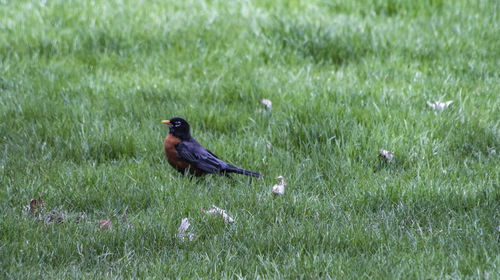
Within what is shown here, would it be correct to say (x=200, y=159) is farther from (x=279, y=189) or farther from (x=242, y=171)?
(x=279, y=189)

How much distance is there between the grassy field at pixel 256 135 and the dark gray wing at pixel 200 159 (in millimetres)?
99

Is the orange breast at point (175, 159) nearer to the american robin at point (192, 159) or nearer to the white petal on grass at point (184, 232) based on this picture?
the american robin at point (192, 159)

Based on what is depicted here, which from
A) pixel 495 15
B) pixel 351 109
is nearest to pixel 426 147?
pixel 351 109

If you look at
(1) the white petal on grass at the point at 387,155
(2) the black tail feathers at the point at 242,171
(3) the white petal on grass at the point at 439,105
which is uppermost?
(2) the black tail feathers at the point at 242,171

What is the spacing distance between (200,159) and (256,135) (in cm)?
73

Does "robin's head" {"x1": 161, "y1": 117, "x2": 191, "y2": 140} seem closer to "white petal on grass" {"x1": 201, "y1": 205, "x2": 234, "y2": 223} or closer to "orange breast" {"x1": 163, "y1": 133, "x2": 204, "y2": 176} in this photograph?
"orange breast" {"x1": 163, "y1": 133, "x2": 204, "y2": 176}

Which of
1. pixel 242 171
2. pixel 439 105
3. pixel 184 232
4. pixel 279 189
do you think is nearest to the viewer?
pixel 184 232

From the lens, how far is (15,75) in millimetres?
6059

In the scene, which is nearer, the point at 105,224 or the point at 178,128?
the point at 105,224

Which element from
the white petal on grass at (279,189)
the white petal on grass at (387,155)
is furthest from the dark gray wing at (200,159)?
the white petal on grass at (387,155)

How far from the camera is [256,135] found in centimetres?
497

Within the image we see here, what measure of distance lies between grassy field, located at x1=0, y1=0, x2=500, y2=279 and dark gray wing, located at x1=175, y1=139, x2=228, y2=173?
10cm

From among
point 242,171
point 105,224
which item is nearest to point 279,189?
point 242,171

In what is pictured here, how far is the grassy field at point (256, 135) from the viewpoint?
3.32 meters
